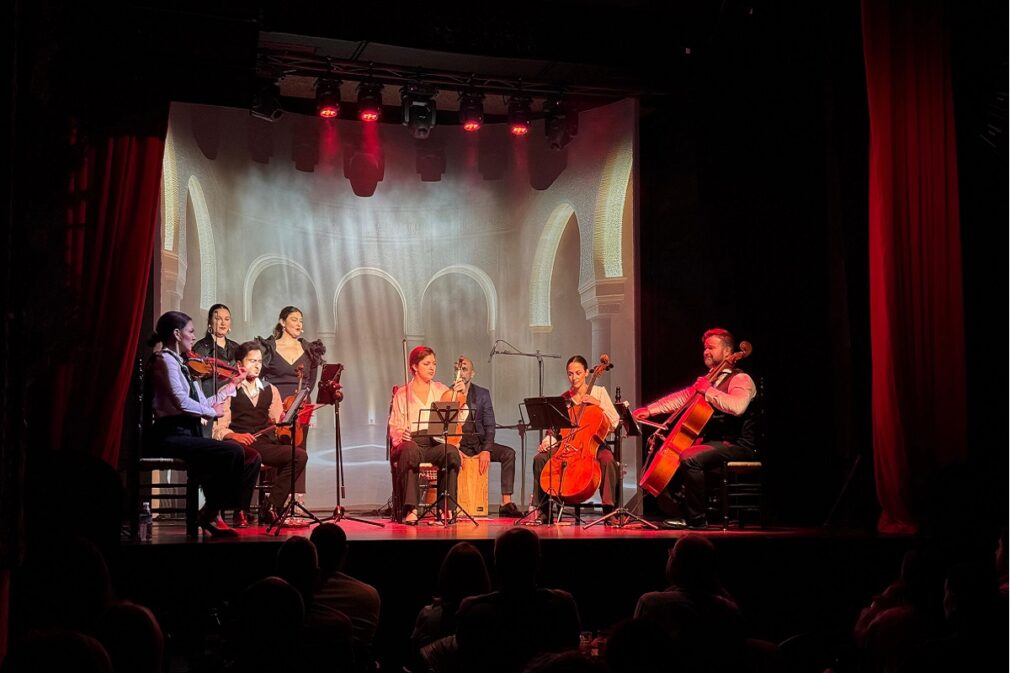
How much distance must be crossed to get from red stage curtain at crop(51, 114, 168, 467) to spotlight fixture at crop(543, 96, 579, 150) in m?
3.64

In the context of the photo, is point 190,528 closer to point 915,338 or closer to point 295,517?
point 295,517

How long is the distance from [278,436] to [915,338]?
15.7ft

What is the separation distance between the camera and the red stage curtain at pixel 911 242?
6.79 metres

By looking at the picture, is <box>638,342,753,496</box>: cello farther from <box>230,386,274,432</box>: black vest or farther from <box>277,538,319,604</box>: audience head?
<box>277,538,319,604</box>: audience head

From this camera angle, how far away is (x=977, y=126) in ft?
23.3

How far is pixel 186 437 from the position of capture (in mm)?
6395

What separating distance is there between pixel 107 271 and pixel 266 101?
2.75 meters

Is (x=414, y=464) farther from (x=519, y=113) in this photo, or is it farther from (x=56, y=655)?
(x=56, y=655)

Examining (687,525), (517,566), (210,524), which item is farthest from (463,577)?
(687,525)

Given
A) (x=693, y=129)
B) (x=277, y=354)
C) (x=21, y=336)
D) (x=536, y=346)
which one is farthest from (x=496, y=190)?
(x=21, y=336)

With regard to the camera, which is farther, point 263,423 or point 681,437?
point 263,423

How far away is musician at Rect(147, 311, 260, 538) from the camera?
20.6ft

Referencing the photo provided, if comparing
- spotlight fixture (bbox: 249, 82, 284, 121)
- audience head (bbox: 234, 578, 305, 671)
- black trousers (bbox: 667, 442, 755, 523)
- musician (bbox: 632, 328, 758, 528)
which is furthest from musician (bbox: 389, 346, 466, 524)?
audience head (bbox: 234, 578, 305, 671)

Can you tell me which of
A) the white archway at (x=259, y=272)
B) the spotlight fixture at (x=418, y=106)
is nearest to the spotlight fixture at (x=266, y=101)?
the spotlight fixture at (x=418, y=106)
